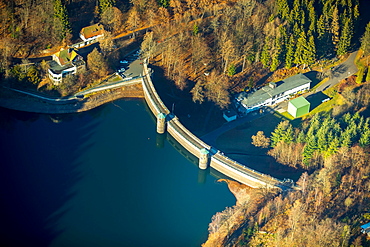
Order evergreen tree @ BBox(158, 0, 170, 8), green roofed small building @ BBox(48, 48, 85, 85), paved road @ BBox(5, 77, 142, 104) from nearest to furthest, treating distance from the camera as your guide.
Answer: paved road @ BBox(5, 77, 142, 104) → green roofed small building @ BBox(48, 48, 85, 85) → evergreen tree @ BBox(158, 0, 170, 8)

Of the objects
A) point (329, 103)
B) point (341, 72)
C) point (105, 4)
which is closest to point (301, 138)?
point (329, 103)

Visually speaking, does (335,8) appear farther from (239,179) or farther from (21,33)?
(21,33)

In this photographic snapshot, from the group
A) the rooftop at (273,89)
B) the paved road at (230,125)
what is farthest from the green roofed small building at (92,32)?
the paved road at (230,125)

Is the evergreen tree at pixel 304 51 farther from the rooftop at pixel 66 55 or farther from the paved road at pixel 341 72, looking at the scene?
the rooftop at pixel 66 55

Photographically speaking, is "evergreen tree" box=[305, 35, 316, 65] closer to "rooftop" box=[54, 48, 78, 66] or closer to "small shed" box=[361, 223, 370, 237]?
"small shed" box=[361, 223, 370, 237]

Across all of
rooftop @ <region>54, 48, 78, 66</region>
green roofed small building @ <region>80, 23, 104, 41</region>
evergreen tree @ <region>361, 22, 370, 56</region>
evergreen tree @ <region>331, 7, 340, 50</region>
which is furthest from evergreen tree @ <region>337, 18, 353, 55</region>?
rooftop @ <region>54, 48, 78, 66</region>
